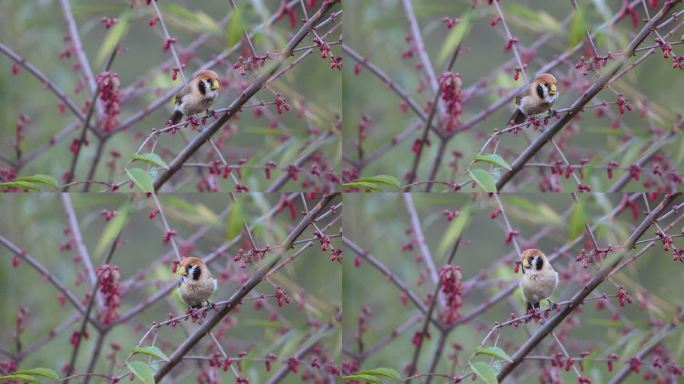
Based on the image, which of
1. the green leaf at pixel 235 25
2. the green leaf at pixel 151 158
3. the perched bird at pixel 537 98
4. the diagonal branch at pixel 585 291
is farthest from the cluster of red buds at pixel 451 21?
the green leaf at pixel 151 158

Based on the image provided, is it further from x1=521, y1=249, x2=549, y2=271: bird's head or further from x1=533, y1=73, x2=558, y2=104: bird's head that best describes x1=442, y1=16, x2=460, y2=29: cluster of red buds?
x1=521, y1=249, x2=549, y2=271: bird's head

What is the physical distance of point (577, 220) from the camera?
10.9 ft

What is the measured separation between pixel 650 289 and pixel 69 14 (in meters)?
2.14

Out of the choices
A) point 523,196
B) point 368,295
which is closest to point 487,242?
point 523,196

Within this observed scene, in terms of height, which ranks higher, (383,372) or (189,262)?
(189,262)

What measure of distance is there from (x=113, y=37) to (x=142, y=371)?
3.60 feet

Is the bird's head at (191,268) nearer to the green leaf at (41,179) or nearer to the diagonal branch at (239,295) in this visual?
the diagonal branch at (239,295)

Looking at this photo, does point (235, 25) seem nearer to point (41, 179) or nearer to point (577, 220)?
point (41, 179)

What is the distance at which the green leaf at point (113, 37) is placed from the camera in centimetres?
326

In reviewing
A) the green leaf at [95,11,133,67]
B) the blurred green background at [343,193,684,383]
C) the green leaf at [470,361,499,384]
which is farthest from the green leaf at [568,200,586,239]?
the green leaf at [95,11,133,67]

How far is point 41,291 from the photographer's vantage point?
3289 millimetres

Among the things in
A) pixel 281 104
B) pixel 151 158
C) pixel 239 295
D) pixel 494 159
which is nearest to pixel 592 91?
pixel 494 159

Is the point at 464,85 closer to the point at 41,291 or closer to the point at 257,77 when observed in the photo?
the point at 257,77

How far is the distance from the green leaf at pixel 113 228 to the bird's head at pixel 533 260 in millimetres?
1321
